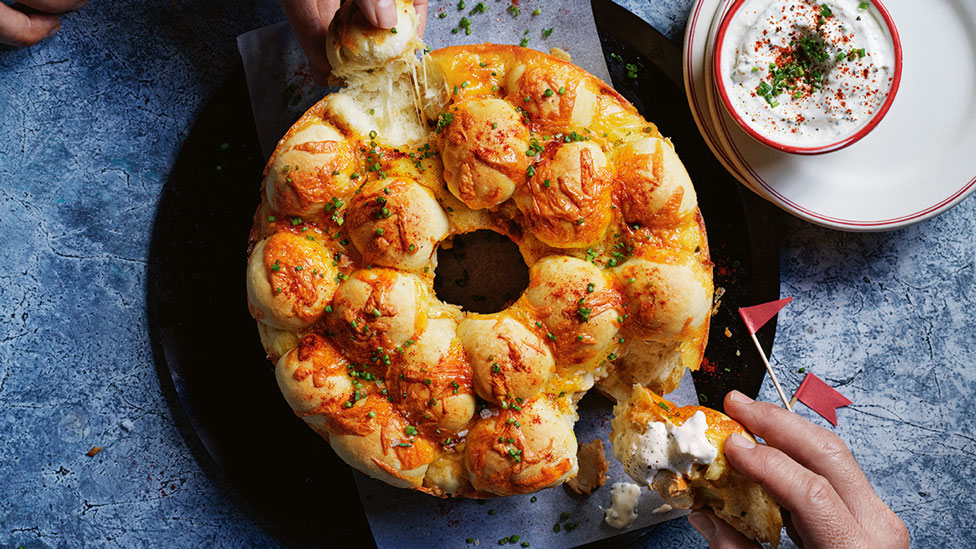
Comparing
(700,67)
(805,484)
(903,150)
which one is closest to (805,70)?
(700,67)

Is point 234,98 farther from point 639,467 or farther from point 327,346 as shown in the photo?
point 639,467

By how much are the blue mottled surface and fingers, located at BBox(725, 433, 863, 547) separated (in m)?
0.82

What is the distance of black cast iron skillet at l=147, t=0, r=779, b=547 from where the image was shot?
9.77 ft

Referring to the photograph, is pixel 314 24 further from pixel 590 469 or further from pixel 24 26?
pixel 590 469

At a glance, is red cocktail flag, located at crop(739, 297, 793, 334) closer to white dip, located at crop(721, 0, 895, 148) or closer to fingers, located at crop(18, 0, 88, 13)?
white dip, located at crop(721, 0, 895, 148)

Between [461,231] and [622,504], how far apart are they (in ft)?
4.58

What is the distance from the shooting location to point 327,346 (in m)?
2.44

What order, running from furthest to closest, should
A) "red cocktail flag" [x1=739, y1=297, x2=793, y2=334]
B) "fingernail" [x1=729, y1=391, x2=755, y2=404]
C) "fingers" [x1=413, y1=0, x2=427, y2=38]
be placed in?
"red cocktail flag" [x1=739, y1=297, x2=793, y2=334], "fingers" [x1=413, y1=0, x2=427, y2=38], "fingernail" [x1=729, y1=391, x2=755, y2=404]

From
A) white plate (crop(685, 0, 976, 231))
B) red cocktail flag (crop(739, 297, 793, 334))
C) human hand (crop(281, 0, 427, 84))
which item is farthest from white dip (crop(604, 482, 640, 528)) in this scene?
human hand (crop(281, 0, 427, 84))

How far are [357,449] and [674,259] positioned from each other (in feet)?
4.22

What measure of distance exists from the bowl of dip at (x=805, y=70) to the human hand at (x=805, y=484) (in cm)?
107

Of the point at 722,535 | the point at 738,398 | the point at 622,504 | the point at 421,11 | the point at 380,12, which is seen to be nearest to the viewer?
the point at 380,12

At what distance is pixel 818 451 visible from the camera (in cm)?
257

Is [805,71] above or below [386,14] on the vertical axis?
below
